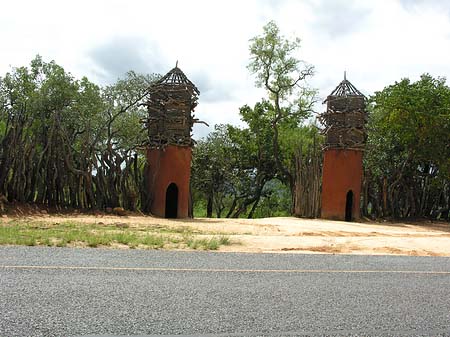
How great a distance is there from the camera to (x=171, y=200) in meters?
20.0

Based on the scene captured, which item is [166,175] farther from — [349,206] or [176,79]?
[349,206]

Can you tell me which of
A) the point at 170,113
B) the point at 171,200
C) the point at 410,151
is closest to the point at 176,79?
the point at 170,113

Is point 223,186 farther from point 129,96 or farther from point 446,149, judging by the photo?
point 446,149

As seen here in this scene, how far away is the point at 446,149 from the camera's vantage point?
72.0ft

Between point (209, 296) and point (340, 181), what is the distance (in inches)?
686

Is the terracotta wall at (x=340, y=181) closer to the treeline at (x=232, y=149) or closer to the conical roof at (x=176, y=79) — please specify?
the treeline at (x=232, y=149)

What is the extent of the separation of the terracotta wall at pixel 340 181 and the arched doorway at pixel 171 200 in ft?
21.2

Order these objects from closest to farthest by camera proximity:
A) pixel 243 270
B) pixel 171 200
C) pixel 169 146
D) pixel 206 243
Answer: pixel 243 270, pixel 206 243, pixel 169 146, pixel 171 200

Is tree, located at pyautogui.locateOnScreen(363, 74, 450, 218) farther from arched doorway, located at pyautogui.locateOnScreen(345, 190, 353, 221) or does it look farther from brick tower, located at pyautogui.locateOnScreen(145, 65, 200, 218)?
brick tower, located at pyautogui.locateOnScreen(145, 65, 200, 218)

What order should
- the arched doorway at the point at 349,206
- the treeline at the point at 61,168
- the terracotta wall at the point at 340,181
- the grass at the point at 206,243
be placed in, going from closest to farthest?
the grass at the point at 206,243 → the treeline at the point at 61,168 → the terracotta wall at the point at 340,181 → the arched doorway at the point at 349,206

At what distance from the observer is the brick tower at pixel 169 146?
19.2 meters

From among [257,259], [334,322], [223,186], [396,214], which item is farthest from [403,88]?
[334,322]

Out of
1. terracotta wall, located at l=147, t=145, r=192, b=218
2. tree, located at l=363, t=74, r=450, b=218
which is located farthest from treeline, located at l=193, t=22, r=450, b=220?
terracotta wall, located at l=147, t=145, r=192, b=218

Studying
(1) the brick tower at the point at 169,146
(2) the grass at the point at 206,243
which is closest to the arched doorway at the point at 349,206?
(1) the brick tower at the point at 169,146
